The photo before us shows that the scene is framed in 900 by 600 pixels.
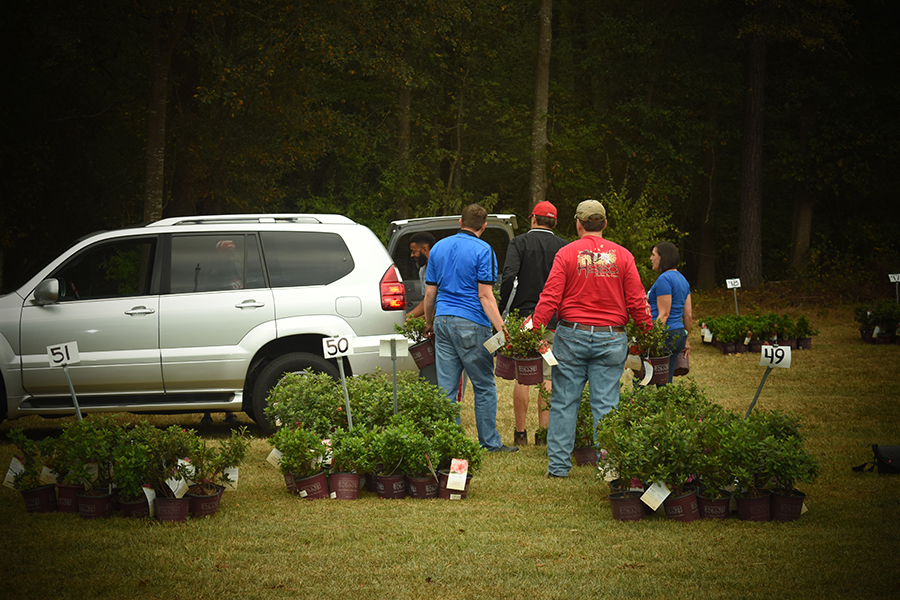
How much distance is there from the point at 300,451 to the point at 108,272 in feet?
11.2

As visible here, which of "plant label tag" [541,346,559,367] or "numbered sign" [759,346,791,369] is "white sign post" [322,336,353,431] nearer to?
"plant label tag" [541,346,559,367]

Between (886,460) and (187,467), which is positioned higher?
(187,467)

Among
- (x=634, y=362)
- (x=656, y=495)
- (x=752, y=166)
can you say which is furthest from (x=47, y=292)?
(x=752, y=166)

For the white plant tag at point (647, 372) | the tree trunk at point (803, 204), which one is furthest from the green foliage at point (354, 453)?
the tree trunk at point (803, 204)

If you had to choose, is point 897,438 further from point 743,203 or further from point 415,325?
point 743,203

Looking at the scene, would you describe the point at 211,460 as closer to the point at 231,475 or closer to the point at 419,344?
the point at 231,475

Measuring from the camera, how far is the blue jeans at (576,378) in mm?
6281

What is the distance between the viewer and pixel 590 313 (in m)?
6.27

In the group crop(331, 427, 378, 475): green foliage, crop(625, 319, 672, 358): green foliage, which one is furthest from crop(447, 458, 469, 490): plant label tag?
crop(625, 319, 672, 358): green foliage

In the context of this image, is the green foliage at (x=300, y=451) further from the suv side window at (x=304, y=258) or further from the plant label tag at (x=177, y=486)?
the suv side window at (x=304, y=258)

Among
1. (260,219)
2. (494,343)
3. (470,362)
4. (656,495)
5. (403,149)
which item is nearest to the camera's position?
(656,495)

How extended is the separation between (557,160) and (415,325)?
80.2 ft

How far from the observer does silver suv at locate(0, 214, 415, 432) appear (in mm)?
7852

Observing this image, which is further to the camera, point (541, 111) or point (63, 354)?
point (541, 111)
